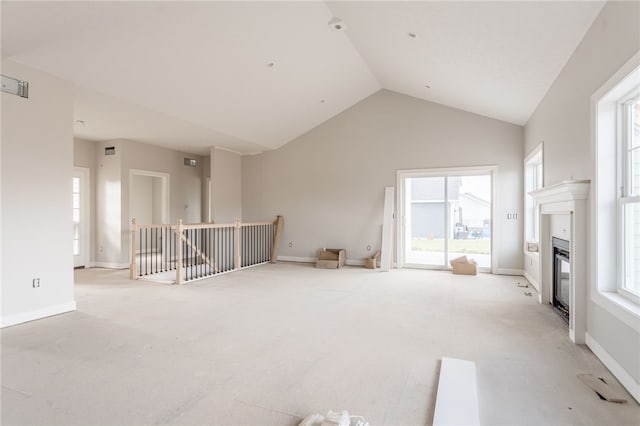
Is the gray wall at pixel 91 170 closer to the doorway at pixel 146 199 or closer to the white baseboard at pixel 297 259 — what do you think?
the doorway at pixel 146 199

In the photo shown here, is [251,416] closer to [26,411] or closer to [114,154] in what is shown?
[26,411]

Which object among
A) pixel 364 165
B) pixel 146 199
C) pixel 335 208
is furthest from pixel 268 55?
pixel 146 199

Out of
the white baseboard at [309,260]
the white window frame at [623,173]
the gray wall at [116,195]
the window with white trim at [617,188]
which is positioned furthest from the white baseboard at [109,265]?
the white window frame at [623,173]

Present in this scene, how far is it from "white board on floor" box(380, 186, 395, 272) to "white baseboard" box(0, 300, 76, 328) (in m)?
5.15

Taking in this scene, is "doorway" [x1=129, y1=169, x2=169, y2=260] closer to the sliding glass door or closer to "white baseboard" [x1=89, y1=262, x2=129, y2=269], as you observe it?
"white baseboard" [x1=89, y1=262, x2=129, y2=269]

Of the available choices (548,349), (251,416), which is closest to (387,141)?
(548,349)

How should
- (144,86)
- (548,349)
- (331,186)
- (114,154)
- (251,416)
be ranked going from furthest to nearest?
(331,186) → (114,154) → (144,86) → (548,349) → (251,416)

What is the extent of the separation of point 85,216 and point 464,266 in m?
7.91

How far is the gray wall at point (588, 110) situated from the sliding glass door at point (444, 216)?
7.43 feet

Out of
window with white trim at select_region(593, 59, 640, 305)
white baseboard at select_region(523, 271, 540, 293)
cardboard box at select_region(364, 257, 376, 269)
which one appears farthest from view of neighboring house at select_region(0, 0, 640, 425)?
cardboard box at select_region(364, 257, 376, 269)

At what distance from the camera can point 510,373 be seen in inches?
96.1

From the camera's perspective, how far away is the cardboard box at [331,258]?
281 inches

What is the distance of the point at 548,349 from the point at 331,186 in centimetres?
560

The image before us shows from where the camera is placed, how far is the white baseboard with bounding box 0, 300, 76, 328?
3502mm
